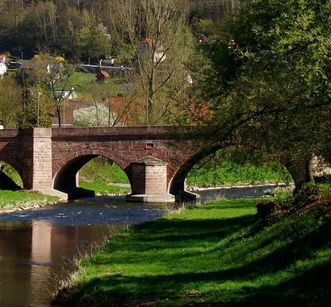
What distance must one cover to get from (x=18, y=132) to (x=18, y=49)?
372 ft

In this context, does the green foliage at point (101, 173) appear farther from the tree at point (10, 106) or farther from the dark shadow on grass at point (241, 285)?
the dark shadow on grass at point (241, 285)

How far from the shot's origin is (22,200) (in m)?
48.2

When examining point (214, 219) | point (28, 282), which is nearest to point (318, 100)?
point (28, 282)

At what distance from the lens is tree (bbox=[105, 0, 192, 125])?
64.9 m

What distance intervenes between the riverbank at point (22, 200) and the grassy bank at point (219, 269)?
2027cm

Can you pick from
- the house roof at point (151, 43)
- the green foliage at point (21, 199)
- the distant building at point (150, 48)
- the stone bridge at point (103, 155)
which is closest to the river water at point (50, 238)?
the green foliage at point (21, 199)

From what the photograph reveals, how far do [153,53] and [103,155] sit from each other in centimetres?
1347

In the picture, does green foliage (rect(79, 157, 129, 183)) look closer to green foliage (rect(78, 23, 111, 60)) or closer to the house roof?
the house roof

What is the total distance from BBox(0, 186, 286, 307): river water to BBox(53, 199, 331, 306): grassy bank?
139 cm

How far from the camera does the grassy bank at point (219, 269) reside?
1409cm

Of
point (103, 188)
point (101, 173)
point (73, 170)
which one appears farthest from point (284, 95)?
point (101, 173)

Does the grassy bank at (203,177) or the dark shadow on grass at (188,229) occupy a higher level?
the grassy bank at (203,177)

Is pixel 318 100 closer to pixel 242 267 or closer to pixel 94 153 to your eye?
pixel 242 267

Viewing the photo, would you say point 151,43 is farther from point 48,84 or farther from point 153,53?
point 48,84
